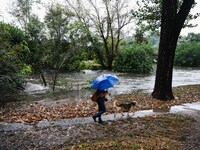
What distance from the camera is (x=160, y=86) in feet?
39.7

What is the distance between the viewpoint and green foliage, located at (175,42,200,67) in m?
39.3

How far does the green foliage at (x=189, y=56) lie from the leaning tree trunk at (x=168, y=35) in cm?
2912

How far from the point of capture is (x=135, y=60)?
2994 centimetres

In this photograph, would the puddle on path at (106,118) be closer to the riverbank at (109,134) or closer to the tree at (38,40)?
the riverbank at (109,134)

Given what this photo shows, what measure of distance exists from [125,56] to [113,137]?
24.6 meters

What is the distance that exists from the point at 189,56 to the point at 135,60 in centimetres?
1344

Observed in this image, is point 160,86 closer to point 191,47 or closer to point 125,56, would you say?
point 125,56

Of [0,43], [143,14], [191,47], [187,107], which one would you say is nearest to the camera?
[187,107]

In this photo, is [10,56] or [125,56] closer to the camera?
[10,56]

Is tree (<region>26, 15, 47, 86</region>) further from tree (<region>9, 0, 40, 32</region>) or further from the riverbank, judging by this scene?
tree (<region>9, 0, 40, 32</region>)

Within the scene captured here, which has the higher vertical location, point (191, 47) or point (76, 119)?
point (191, 47)

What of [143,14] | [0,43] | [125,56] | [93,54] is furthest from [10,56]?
[93,54]

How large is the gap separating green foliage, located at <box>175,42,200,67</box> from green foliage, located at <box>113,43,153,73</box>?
10.4 metres

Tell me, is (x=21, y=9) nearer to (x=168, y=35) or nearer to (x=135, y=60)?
(x=135, y=60)
